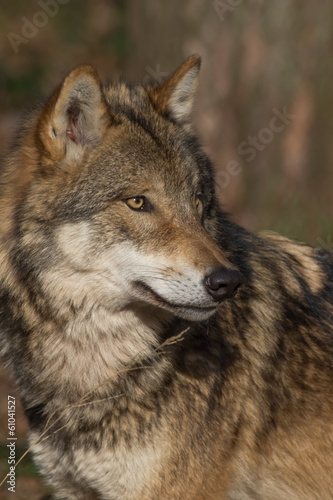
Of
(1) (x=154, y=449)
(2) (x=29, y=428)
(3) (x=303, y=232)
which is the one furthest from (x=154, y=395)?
(3) (x=303, y=232)

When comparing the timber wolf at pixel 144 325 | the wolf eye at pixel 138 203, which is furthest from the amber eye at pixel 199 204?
the wolf eye at pixel 138 203

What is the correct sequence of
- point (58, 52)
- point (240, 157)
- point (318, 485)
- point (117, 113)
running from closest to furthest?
point (117, 113) → point (318, 485) → point (240, 157) → point (58, 52)

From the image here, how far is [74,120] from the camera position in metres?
3.48

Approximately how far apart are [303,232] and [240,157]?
1.55 m

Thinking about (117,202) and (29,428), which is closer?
(117,202)

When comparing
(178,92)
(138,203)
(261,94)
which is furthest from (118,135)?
(261,94)

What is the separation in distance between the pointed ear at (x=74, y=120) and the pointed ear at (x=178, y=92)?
46cm

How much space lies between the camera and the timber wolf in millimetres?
3418

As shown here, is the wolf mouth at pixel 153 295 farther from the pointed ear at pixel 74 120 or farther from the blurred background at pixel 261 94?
the blurred background at pixel 261 94

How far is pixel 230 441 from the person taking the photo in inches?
142

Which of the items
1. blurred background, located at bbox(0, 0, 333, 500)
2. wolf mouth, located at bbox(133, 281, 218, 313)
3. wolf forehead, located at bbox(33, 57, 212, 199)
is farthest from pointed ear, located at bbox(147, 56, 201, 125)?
blurred background, located at bbox(0, 0, 333, 500)

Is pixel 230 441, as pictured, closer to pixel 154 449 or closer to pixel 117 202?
pixel 154 449

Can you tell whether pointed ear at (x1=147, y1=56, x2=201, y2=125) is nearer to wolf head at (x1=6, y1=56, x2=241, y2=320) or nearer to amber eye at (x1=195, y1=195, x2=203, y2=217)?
wolf head at (x1=6, y1=56, x2=241, y2=320)

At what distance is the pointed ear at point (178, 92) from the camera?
12.4 feet
